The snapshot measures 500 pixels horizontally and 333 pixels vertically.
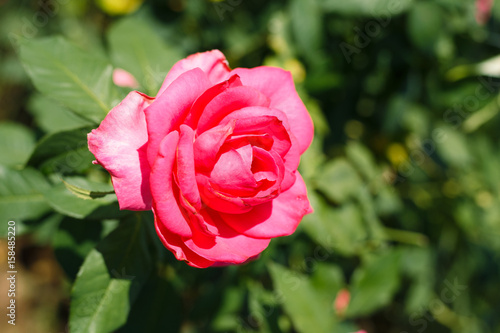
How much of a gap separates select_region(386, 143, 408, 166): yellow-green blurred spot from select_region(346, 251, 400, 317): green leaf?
0.57 metres

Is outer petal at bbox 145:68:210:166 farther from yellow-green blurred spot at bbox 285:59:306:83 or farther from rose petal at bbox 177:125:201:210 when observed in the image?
yellow-green blurred spot at bbox 285:59:306:83

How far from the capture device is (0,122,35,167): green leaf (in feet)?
3.84

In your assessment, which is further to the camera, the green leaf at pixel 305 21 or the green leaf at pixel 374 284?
the green leaf at pixel 305 21

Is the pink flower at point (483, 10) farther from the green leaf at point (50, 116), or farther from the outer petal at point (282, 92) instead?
the green leaf at point (50, 116)

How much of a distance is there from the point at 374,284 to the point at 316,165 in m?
0.41

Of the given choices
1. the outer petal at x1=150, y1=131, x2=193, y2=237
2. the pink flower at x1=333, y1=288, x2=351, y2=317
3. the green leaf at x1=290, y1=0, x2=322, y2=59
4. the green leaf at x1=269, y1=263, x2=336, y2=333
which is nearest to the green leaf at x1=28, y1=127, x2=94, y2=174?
the outer petal at x1=150, y1=131, x2=193, y2=237

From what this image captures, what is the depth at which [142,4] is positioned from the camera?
1.65 meters

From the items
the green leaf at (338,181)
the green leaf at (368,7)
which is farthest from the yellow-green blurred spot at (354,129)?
the green leaf at (368,7)

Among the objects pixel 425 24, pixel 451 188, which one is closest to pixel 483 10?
pixel 425 24

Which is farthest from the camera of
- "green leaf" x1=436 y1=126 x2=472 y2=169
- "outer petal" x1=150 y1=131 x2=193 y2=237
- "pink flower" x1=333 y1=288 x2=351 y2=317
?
"green leaf" x1=436 y1=126 x2=472 y2=169

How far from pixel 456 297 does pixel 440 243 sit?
369 millimetres

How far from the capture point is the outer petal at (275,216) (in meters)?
0.66

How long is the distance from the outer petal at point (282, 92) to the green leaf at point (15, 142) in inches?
31.0

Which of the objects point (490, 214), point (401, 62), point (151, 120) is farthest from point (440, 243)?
point (151, 120)
